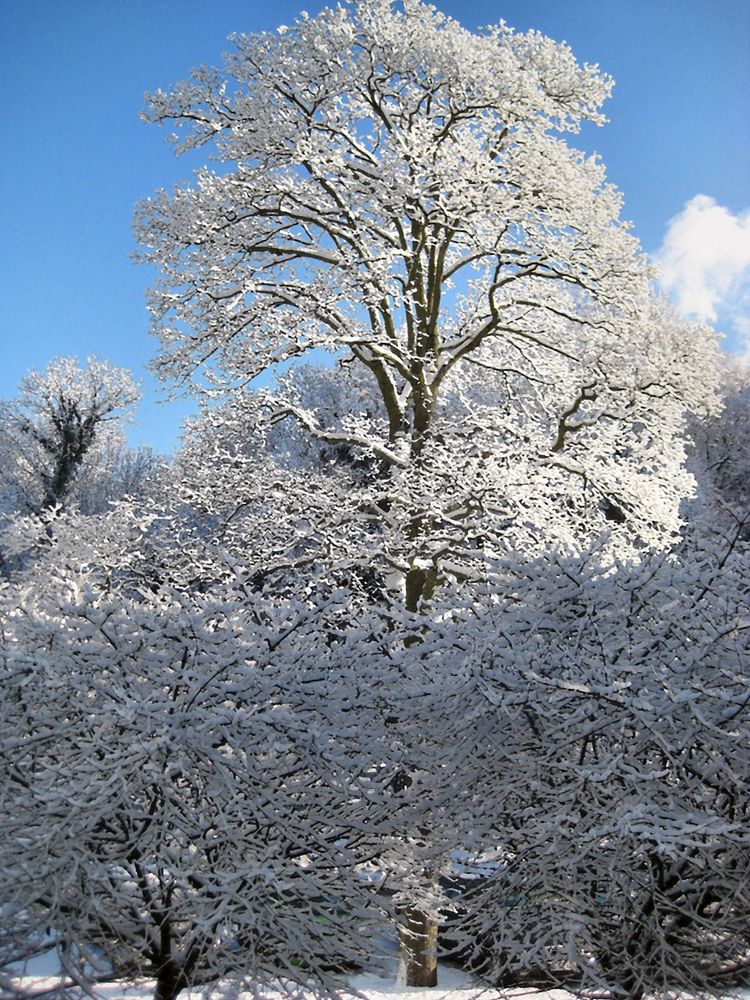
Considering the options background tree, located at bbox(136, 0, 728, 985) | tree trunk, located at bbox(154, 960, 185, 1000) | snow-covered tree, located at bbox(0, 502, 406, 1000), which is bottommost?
tree trunk, located at bbox(154, 960, 185, 1000)

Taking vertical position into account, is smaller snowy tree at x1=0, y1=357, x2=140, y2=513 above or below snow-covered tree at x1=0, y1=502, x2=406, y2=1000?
above

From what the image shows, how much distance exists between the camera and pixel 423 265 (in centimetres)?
1055

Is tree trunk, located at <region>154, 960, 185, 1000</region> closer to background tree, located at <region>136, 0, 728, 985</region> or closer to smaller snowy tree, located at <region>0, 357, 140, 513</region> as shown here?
background tree, located at <region>136, 0, 728, 985</region>

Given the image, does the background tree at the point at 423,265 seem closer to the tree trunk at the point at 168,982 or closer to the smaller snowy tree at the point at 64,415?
the tree trunk at the point at 168,982

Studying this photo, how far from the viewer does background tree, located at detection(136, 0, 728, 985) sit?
8641 mm

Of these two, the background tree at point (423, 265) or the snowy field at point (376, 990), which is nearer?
the snowy field at point (376, 990)

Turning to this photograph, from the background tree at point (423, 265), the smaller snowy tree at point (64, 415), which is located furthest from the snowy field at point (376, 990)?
the smaller snowy tree at point (64, 415)

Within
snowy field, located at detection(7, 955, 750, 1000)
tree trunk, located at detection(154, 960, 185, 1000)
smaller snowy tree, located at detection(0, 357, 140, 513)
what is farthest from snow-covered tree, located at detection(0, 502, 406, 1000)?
smaller snowy tree, located at detection(0, 357, 140, 513)

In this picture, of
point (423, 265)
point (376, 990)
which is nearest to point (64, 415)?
point (423, 265)

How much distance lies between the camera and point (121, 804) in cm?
445

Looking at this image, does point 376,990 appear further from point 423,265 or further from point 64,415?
point 64,415

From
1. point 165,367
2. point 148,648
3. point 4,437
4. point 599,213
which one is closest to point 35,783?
point 148,648

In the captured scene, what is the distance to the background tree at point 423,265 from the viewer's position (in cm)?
864

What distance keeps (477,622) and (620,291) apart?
570 centimetres
